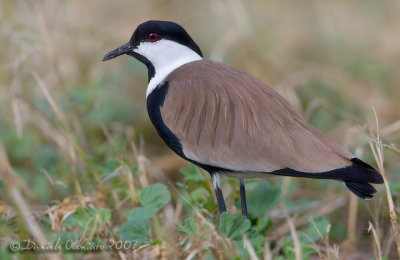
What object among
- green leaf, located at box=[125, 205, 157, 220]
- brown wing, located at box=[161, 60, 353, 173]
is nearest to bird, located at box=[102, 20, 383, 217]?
brown wing, located at box=[161, 60, 353, 173]

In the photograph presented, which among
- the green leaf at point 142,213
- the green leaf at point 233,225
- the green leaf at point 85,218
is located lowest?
the green leaf at point 85,218

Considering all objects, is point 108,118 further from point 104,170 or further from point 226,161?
point 226,161

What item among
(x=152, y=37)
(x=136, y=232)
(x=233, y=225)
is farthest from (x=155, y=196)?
(x=152, y=37)

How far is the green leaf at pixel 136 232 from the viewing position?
2.85 metres

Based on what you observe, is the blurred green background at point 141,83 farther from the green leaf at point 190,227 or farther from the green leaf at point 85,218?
the green leaf at point 190,227

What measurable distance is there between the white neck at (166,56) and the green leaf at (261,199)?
702 mm

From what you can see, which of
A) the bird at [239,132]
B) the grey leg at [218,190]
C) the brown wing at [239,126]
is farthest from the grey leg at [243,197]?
the brown wing at [239,126]

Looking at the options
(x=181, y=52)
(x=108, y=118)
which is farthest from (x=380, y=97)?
(x=181, y=52)

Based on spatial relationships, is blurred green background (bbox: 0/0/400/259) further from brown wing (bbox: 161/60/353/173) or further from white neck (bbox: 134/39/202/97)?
white neck (bbox: 134/39/202/97)

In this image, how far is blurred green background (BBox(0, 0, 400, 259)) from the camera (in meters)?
3.64

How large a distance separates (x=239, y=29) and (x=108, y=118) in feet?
3.94

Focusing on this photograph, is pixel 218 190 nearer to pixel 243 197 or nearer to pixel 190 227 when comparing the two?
pixel 243 197

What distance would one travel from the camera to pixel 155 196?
3.01 meters

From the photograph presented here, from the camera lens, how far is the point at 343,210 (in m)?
3.96
